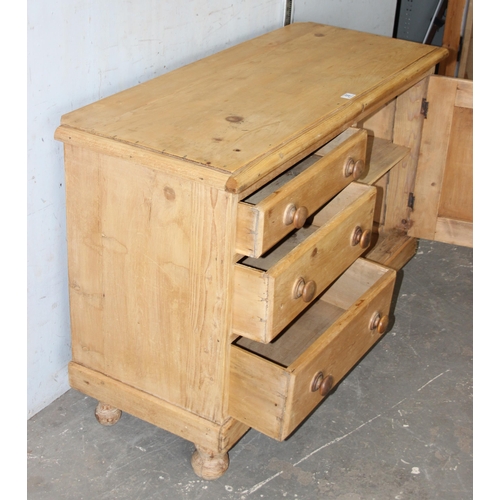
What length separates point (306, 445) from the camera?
74.9 inches

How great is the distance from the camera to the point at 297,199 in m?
1.59

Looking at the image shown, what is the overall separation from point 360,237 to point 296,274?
1.06 feet

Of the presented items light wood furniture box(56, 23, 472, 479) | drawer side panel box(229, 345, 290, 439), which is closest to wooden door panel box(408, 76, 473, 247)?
light wood furniture box(56, 23, 472, 479)

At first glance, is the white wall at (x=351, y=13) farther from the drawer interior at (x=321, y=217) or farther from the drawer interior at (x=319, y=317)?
the drawer interior at (x=319, y=317)

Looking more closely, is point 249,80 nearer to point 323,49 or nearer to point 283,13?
point 323,49

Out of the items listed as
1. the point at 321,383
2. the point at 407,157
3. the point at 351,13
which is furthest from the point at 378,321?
the point at 351,13

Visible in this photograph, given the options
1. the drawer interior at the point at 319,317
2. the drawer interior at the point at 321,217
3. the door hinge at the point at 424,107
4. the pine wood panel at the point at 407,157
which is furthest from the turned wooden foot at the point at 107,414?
the door hinge at the point at 424,107

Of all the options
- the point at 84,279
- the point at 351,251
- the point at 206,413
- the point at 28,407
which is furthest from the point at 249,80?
the point at 28,407

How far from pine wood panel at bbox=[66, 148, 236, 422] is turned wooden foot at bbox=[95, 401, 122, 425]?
13cm

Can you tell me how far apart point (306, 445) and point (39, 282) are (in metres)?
0.75

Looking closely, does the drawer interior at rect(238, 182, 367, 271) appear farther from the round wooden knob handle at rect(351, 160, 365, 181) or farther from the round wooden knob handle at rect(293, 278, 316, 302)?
the round wooden knob handle at rect(293, 278, 316, 302)

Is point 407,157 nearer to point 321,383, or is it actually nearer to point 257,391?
point 321,383

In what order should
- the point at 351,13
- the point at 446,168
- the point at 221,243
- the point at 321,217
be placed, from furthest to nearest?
the point at 351,13, the point at 446,168, the point at 321,217, the point at 221,243

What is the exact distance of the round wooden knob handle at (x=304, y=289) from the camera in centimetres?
161
